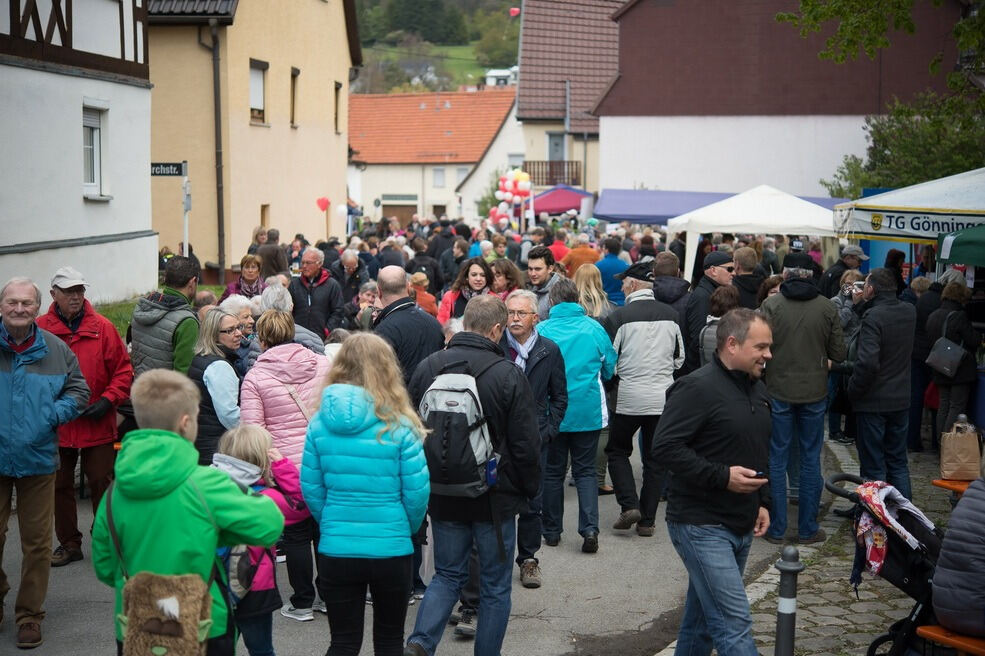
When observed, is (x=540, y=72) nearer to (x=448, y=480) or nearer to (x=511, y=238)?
(x=511, y=238)

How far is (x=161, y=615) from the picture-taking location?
4.19 m

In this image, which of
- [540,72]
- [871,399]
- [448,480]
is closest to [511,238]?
[871,399]

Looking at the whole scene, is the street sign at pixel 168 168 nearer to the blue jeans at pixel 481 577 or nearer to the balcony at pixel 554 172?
the blue jeans at pixel 481 577

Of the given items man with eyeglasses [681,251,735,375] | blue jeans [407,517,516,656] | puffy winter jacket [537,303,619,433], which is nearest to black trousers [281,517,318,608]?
blue jeans [407,517,516,656]

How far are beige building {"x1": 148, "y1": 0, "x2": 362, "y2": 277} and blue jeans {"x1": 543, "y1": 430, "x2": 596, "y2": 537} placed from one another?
64.0 feet

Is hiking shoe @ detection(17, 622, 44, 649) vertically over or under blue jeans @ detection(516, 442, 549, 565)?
under

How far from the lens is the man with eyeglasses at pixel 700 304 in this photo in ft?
33.5

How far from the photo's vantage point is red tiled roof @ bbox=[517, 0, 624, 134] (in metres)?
52.9

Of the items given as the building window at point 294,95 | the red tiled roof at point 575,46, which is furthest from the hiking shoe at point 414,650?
the red tiled roof at point 575,46

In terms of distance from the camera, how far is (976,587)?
196 inches

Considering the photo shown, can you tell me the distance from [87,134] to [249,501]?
52.9 ft

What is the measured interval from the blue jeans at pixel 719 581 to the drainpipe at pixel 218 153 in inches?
886

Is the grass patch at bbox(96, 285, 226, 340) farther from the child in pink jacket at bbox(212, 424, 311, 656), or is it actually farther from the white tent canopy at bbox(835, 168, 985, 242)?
the child in pink jacket at bbox(212, 424, 311, 656)

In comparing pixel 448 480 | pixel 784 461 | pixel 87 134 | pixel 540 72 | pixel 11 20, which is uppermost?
pixel 540 72
